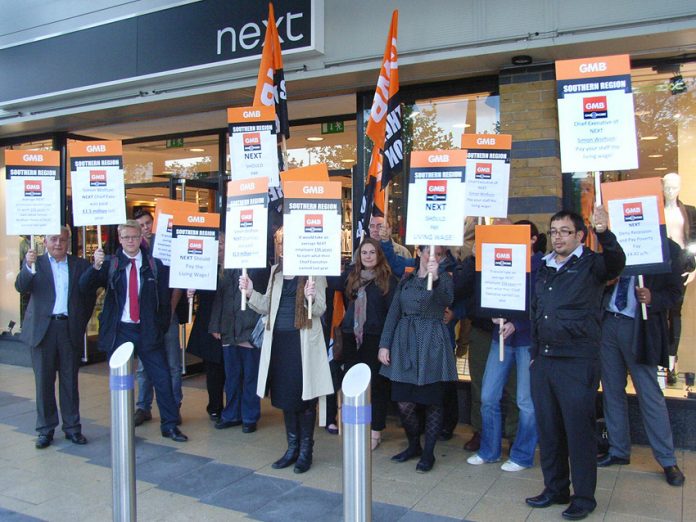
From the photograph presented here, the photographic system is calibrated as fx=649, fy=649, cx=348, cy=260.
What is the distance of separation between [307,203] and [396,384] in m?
1.61

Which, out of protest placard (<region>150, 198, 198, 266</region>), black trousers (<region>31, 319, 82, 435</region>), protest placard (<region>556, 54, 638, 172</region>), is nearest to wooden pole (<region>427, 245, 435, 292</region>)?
protest placard (<region>556, 54, 638, 172</region>)

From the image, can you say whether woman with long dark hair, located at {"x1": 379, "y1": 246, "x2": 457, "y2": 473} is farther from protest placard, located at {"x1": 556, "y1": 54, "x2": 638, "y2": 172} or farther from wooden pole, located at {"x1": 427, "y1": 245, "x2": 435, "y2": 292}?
protest placard, located at {"x1": 556, "y1": 54, "x2": 638, "y2": 172}

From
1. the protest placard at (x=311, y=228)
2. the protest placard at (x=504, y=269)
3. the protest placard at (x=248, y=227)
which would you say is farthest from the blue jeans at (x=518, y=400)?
the protest placard at (x=248, y=227)

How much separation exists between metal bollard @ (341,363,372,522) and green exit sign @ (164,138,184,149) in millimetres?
7772

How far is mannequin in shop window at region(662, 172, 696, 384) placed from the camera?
18.9ft

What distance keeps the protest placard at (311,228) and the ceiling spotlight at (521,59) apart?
7.97ft

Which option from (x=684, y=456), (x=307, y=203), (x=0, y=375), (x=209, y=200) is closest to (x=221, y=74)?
(x=209, y=200)

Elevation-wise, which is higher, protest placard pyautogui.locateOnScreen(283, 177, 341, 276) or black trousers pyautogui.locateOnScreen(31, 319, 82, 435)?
protest placard pyautogui.locateOnScreen(283, 177, 341, 276)

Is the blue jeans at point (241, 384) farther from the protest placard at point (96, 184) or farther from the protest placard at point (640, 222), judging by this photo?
the protest placard at point (640, 222)

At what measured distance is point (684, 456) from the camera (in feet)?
18.1

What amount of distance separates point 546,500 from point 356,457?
85.4 inches

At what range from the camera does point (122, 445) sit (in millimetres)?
3627

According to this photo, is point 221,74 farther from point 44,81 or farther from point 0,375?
point 0,375

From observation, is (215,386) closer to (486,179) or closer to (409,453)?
(409,453)
